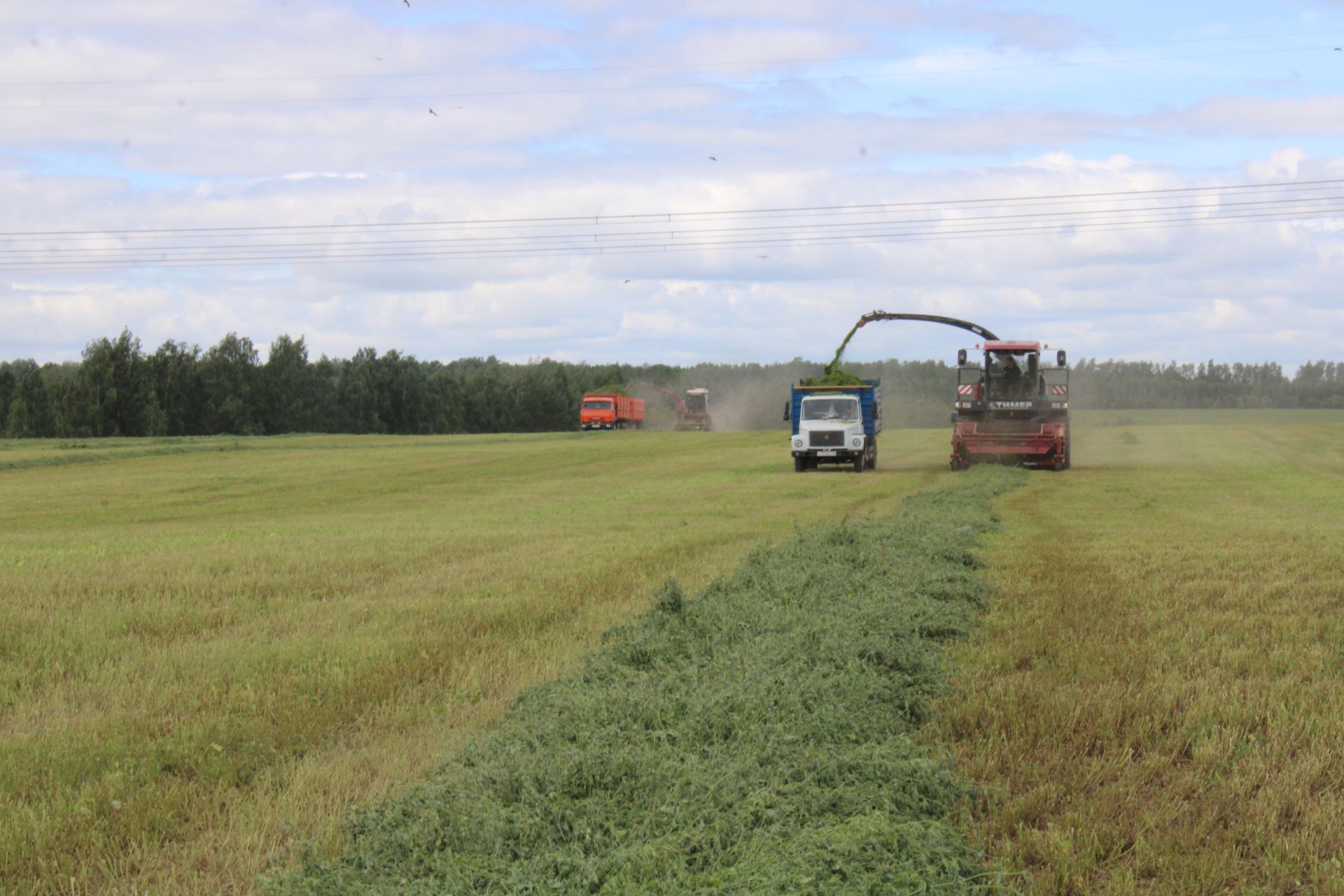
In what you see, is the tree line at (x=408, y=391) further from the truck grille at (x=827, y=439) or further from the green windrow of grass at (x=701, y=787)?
the green windrow of grass at (x=701, y=787)

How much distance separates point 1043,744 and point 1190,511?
15574 millimetres

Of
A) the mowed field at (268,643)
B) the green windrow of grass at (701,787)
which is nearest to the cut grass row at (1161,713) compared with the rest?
the green windrow of grass at (701,787)

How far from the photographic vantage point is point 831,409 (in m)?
33.2

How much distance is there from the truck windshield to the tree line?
44502 mm

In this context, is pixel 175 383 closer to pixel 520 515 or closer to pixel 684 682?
pixel 520 515

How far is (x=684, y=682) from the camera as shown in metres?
7.52

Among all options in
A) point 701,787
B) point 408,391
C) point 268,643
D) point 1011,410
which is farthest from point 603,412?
point 701,787

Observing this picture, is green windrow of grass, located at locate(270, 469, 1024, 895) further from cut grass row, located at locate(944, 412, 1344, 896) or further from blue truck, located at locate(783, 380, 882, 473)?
blue truck, located at locate(783, 380, 882, 473)

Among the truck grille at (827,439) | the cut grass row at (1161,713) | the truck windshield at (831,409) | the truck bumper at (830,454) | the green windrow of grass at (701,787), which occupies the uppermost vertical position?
the truck windshield at (831,409)

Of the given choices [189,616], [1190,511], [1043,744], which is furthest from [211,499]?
[1043,744]

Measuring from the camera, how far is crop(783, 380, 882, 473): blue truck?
32.8m

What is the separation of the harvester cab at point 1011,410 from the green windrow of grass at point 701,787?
78.3 ft

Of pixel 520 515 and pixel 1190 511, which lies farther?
pixel 520 515

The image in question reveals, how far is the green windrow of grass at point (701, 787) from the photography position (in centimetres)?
457
